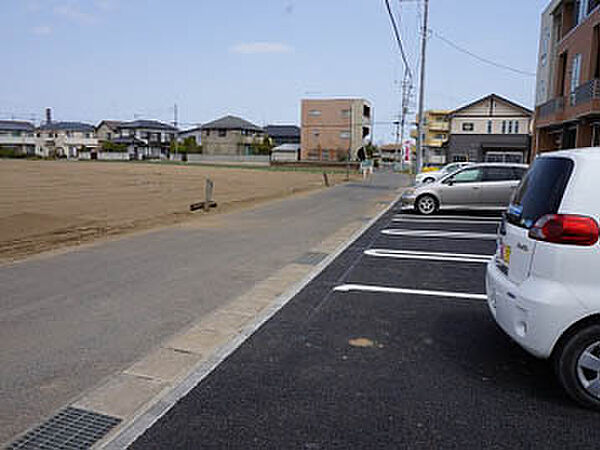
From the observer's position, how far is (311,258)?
873cm

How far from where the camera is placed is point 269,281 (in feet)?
23.5

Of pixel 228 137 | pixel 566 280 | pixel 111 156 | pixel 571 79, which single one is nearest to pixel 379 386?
pixel 566 280

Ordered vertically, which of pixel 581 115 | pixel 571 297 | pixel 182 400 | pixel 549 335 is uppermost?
pixel 581 115

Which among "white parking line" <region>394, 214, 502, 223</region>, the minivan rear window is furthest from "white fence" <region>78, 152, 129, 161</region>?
the minivan rear window

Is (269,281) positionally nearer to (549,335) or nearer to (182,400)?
(182,400)

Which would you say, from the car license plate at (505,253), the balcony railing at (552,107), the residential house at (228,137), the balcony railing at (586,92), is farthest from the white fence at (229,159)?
the car license plate at (505,253)

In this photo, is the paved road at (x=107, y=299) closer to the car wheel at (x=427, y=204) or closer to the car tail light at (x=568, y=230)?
the car tail light at (x=568, y=230)

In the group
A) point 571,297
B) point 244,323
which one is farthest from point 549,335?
point 244,323

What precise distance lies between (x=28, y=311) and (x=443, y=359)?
13.9 ft

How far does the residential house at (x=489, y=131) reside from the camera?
50562mm

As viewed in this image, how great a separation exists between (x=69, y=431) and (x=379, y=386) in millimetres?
2105

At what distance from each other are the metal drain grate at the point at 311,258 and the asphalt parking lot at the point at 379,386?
1851 millimetres

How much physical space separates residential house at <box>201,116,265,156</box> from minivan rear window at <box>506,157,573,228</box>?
8754 centimetres

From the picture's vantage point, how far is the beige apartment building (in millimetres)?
78875
